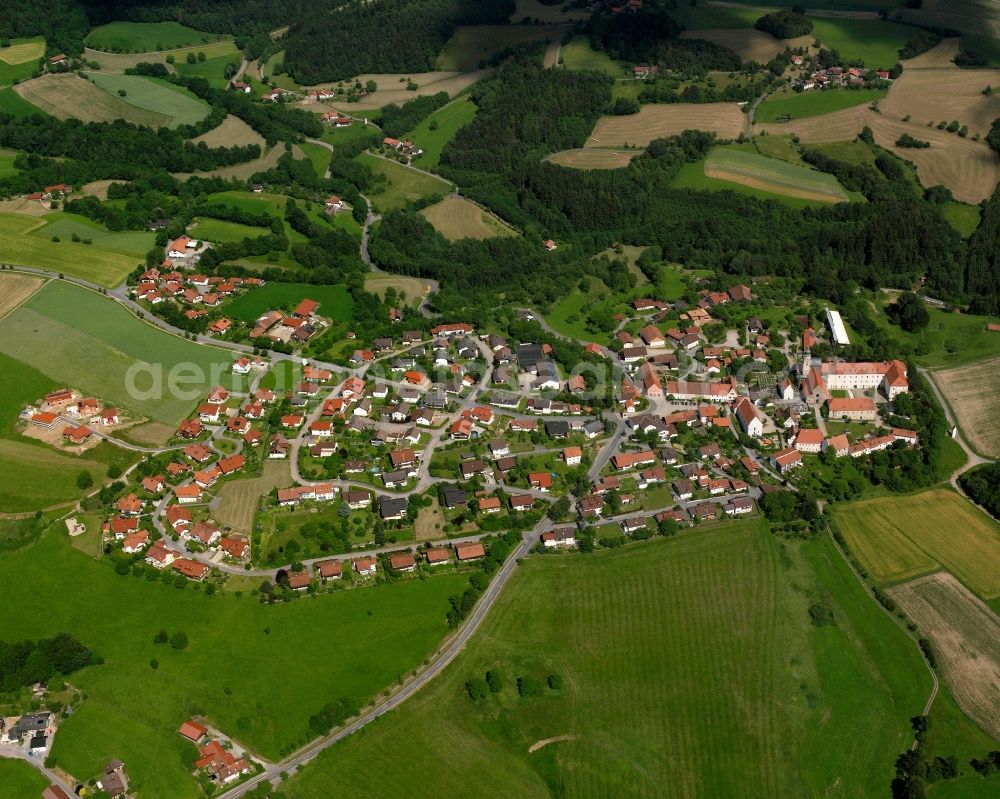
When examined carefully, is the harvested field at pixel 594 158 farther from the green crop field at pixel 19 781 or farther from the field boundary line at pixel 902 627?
the green crop field at pixel 19 781

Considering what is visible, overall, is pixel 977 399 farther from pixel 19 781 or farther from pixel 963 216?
pixel 19 781

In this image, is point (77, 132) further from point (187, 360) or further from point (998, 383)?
point (998, 383)

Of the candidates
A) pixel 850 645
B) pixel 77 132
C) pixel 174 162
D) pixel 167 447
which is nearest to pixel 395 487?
pixel 167 447

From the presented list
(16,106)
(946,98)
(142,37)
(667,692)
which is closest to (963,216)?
(946,98)

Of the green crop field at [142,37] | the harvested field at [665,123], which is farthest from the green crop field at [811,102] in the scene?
the green crop field at [142,37]

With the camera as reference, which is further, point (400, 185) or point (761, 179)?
point (400, 185)

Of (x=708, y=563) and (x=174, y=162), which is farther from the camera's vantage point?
(x=174, y=162)
